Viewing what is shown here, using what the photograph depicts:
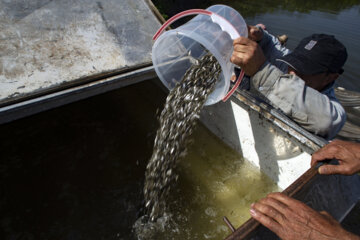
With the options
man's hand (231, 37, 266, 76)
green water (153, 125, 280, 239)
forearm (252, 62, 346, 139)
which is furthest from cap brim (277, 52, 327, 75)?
green water (153, 125, 280, 239)

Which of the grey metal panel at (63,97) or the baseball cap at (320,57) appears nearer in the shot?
the grey metal panel at (63,97)

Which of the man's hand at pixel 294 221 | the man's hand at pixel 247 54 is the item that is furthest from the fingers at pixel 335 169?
the man's hand at pixel 247 54

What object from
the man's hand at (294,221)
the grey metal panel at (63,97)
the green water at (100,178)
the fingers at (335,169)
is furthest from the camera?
the green water at (100,178)

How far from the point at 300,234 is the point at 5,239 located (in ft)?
6.72

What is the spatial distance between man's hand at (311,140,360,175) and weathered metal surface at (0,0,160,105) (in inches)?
59.6

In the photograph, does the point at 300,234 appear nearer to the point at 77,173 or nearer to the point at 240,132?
the point at 240,132

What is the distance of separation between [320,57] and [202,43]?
0.95 meters

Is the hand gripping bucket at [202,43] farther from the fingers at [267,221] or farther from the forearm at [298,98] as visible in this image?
the fingers at [267,221]

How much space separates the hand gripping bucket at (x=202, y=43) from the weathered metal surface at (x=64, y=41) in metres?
0.26

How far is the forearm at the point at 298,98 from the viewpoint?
157 centimetres

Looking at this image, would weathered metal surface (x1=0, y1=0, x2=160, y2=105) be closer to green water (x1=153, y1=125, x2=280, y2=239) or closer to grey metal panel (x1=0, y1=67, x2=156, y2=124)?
grey metal panel (x1=0, y1=67, x2=156, y2=124)

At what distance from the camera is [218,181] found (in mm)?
2352

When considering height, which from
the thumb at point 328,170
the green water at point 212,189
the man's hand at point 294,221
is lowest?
→ the green water at point 212,189

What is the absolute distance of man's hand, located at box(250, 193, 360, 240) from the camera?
96 cm
